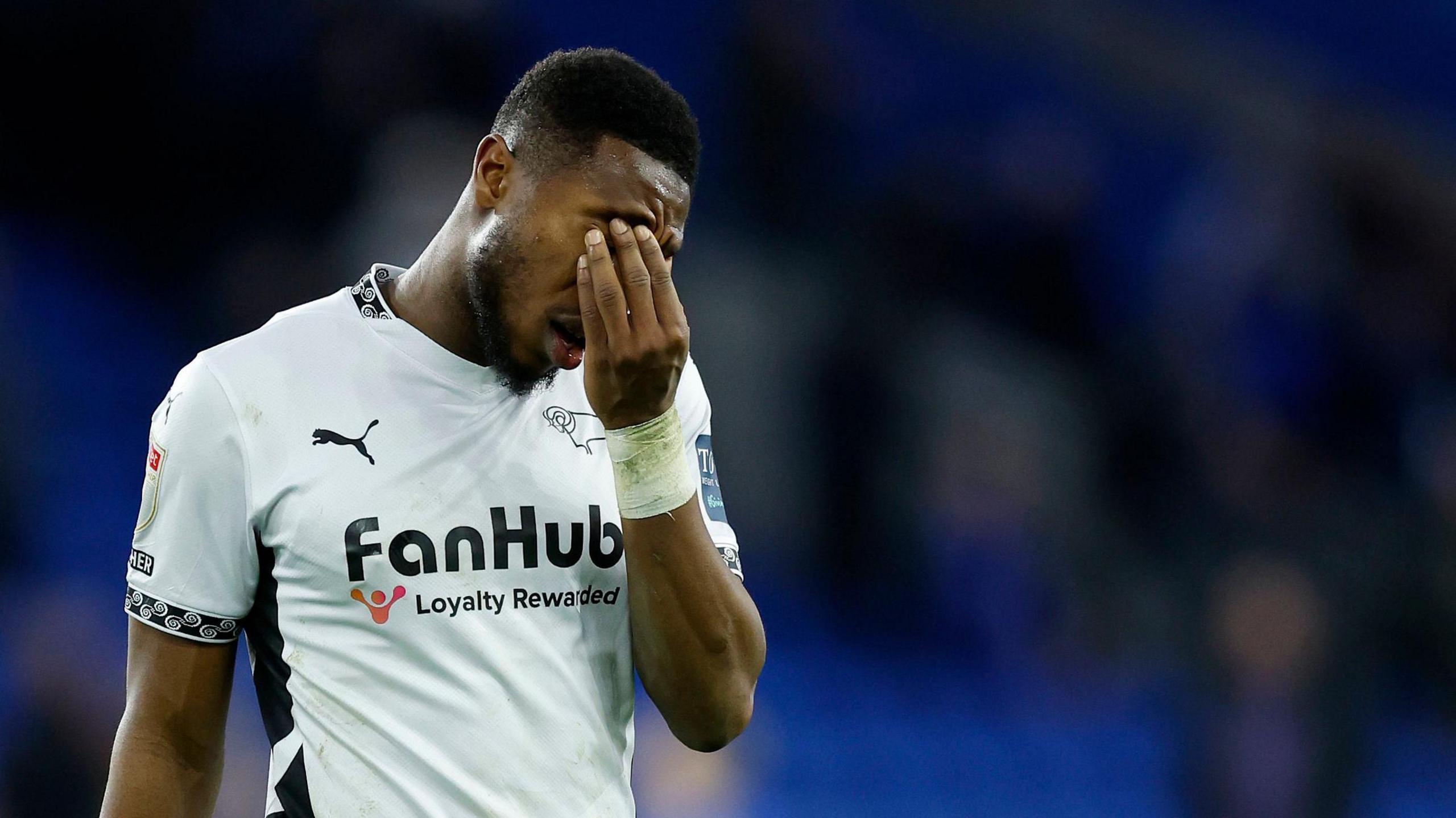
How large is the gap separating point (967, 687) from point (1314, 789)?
1.29 m

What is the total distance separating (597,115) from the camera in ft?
6.26

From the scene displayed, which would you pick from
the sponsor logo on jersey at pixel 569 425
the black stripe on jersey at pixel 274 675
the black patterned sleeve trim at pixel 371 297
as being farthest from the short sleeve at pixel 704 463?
the black stripe on jersey at pixel 274 675

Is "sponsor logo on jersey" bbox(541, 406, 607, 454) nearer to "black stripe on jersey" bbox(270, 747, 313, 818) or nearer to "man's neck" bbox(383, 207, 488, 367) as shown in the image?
"man's neck" bbox(383, 207, 488, 367)

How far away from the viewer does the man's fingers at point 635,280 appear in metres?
1.76

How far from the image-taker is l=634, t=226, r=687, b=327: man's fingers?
5.85 ft

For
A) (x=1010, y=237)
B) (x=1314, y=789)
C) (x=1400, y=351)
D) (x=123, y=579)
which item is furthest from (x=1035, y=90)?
(x=123, y=579)

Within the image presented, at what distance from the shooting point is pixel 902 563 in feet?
18.4

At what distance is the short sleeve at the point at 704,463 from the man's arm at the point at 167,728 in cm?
69

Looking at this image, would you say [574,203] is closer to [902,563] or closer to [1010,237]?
[902,563]

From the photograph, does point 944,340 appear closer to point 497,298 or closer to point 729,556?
point 729,556

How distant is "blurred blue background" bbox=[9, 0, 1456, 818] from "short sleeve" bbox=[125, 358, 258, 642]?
2573mm

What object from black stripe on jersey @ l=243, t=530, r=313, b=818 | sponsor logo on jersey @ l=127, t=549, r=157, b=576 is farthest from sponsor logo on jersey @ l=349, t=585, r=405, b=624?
sponsor logo on jersey @ l=127, t=549, r=157, b=576

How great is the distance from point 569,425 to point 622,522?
0.21m

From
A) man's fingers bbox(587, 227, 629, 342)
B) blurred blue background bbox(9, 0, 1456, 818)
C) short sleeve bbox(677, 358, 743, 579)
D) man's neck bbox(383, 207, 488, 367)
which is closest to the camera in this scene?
man's fingers bbox(587, 227, 629, 342)
